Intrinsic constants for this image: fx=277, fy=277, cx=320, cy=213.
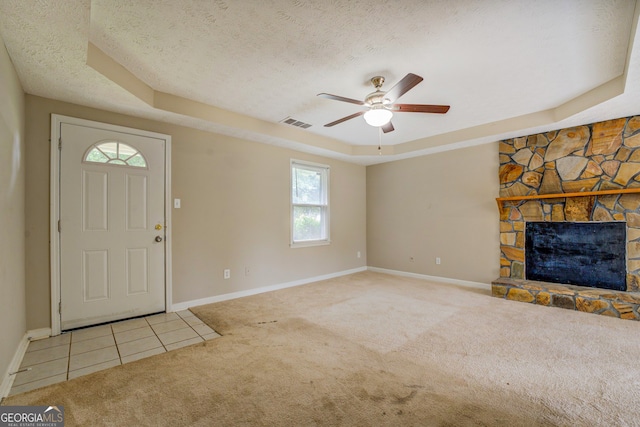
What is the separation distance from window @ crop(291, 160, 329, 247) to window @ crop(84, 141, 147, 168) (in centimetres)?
228

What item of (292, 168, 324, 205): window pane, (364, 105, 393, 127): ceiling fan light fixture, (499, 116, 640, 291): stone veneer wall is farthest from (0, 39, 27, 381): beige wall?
(499, 116, 640, 291): stone veneer wall

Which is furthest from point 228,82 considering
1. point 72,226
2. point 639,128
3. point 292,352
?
point 639,128

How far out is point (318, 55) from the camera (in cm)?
237

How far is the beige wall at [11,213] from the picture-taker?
190cm

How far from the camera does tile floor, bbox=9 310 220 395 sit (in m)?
2.08

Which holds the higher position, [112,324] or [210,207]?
[210,207]

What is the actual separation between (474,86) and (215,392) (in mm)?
3600

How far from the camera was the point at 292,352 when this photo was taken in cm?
239

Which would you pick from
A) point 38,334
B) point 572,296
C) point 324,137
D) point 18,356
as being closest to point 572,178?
point 572,296

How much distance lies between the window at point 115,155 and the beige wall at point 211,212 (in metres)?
0.27

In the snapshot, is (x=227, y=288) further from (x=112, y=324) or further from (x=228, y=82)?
(x=228, y=82)

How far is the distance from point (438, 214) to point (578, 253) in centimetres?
192

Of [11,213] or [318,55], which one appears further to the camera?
[318,55]

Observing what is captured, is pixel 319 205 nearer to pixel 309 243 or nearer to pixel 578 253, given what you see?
pixel 309 243
